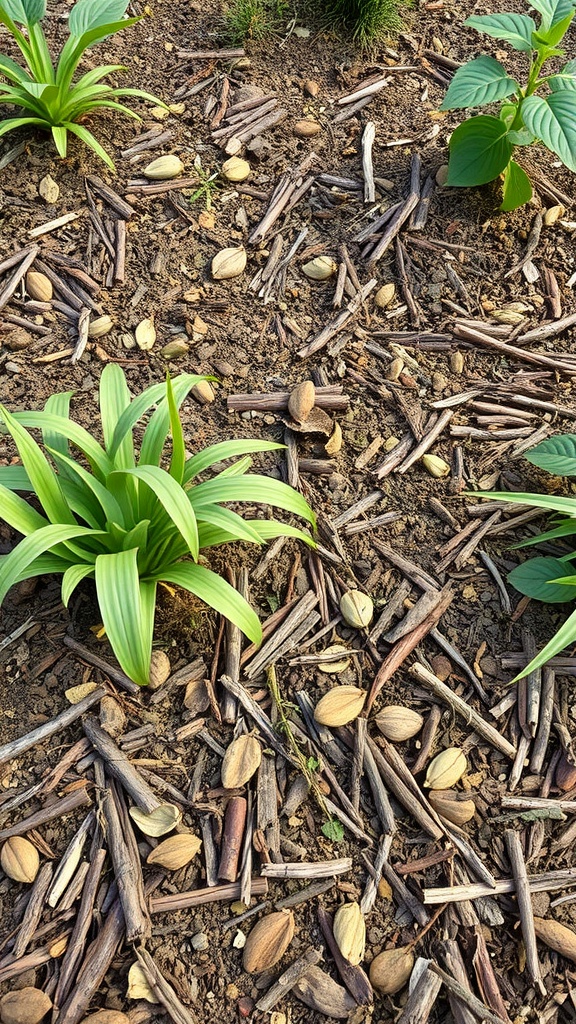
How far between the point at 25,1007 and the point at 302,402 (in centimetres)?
155

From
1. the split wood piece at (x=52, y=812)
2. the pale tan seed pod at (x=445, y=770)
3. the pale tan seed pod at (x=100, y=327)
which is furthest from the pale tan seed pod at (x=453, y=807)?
the pale tan seed pod at (x=100, y=327)

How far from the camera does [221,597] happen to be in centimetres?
175

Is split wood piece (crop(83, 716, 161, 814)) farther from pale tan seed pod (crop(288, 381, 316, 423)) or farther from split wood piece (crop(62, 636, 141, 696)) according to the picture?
pale tan seed pod (crop(288, 381, 316, 423))

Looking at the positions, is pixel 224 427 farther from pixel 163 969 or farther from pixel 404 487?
pixel 163 969

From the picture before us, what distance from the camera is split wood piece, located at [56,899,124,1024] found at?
1506mm

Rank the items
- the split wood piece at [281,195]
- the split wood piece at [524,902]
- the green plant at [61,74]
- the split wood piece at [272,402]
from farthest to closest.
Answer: the split wood piece at [281,195]
the green plant at [61,74]
the split wood piece at [272,402]
the split wood piece at [524,902]

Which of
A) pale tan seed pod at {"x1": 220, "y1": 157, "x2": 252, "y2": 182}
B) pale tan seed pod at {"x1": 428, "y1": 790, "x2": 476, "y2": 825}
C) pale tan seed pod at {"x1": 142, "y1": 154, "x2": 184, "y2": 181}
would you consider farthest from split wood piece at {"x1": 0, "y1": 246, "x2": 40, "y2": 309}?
pale tan seed pod at {"x1": 428, "y1": 790, "x2": 476, "y2": 825}

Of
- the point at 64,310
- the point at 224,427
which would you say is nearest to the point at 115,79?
the point at 64,310

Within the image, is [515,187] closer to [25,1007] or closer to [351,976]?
[351,976]

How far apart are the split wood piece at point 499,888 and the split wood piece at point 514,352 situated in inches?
57.1

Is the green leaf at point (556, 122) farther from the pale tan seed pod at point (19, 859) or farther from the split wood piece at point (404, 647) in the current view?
the pale tan seed pod at point (19, 859)

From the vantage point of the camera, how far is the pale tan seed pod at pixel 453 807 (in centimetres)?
175

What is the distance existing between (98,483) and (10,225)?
1.28 m

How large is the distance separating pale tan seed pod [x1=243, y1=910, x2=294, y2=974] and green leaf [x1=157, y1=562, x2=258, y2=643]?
0.57m
